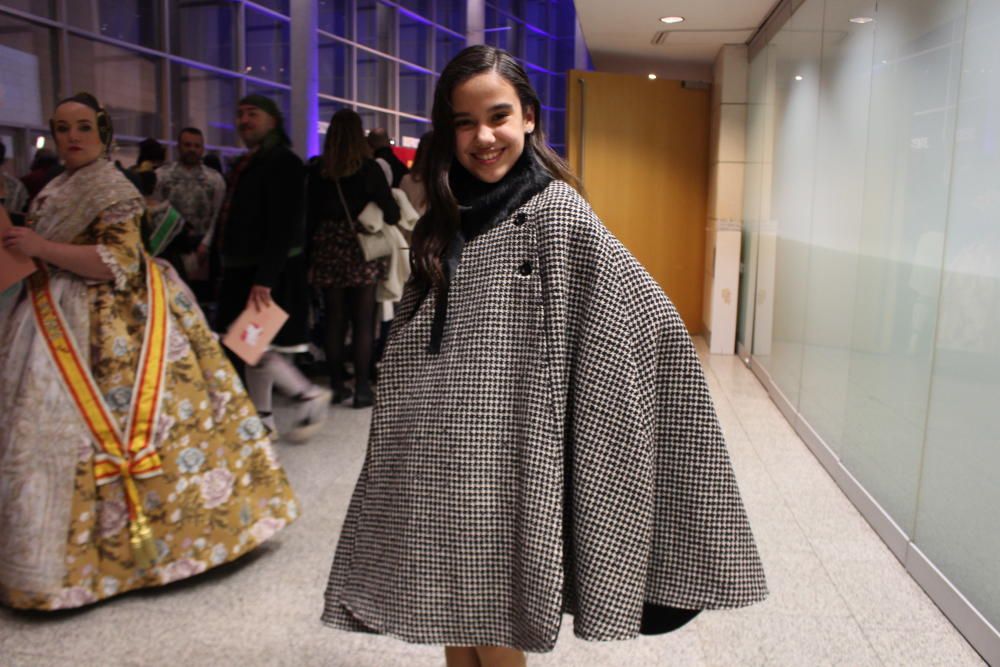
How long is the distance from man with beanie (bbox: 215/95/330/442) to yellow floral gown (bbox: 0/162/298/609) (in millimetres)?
640

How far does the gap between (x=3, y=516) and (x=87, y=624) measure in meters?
0.37

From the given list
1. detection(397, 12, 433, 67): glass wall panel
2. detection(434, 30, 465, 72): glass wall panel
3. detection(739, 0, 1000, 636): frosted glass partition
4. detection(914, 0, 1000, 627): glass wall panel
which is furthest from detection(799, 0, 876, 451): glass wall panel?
detection(434, 30, 465, 72): glass wall panel

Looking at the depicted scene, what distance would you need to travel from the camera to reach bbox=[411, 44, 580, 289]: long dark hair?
1.42 m

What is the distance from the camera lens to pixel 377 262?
15.6 feet

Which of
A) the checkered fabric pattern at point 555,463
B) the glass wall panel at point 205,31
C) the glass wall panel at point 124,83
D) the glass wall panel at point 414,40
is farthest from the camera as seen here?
the glass wall panel at point 414,40

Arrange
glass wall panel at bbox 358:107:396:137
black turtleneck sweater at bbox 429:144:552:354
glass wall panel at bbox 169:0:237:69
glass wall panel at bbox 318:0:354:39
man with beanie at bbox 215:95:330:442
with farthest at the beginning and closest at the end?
glass wall panel at bbox 358:107:396:137
glass wall panel at bbox 318:0:354:39
glass wall panel at bbox 169:0:237:69
man with beanie at bbox 215:95:330:442
black turtleneck sweater at bbox 429:144:552:354

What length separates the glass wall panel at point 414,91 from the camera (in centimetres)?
878

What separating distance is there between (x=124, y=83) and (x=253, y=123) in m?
2.16

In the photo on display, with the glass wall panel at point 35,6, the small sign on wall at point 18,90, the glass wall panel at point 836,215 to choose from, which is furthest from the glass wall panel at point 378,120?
the small sign on wall at point 18,90

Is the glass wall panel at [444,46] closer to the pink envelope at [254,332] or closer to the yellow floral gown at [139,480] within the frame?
the pink envelope at [254,332]

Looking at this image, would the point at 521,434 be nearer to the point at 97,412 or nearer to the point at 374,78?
the point at 97,412

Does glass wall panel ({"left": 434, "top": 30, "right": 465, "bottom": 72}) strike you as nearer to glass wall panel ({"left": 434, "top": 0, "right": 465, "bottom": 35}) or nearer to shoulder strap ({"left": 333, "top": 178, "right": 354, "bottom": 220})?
glass wall panel ({"left": 434, "top": 0, "right": 465, "bottom": 35})

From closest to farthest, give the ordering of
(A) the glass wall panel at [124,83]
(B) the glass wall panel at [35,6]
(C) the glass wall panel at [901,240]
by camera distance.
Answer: (C) the glass wall panel at [901,240]
(B) the glass wall panel at [35,6]
(A) the glass wall panel at [124,83]

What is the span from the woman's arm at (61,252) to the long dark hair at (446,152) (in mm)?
1327
